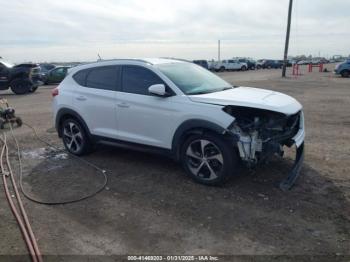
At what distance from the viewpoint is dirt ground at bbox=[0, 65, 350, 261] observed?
3.79m

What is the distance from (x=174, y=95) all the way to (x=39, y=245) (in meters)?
2.65

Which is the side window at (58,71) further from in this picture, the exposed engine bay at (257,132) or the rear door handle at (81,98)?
the exposed engine bay at (257,132)

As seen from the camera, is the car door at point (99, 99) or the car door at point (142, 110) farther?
the car door at point (99, 99)

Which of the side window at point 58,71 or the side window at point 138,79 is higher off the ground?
the side window at point 138,79

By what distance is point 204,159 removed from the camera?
525 centimetres

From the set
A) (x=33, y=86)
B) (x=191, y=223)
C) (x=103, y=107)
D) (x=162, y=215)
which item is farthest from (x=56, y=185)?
(x=33, y=86)

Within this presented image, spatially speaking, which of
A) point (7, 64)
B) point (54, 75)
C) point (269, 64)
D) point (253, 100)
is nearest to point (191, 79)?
point (253, 100)

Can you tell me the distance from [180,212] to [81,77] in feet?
11.4

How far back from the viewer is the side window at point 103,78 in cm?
628

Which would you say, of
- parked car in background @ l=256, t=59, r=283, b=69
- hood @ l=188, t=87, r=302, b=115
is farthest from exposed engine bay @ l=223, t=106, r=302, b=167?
parked car in background @ l=256, t=59, r=283, b=69

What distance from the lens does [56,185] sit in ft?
18.4

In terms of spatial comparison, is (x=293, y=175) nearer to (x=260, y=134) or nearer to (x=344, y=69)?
(x=260, y=134)

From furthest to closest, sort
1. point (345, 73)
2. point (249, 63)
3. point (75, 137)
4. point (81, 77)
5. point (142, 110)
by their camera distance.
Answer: point (249, 63)
point (345, 73)
point (75, 137)
point (81, 77)
point (142, 110)

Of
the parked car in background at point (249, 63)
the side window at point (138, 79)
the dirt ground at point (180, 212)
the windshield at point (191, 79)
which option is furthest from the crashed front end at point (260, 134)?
the parked car in background at point (249, 63)
